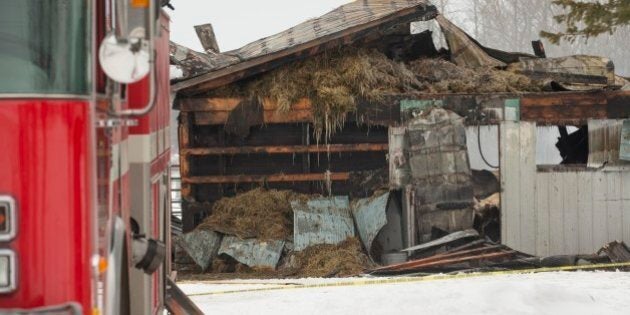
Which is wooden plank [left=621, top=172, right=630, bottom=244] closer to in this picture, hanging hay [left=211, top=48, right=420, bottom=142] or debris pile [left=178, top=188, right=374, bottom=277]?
hanging hay [left=211, top=48, right=420, bottom=142]

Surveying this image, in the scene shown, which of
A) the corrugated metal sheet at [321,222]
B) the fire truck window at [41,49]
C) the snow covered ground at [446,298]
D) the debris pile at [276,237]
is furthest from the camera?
the corrugated metal sheet at [321,222]

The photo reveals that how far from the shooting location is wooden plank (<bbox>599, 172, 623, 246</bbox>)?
655 inches

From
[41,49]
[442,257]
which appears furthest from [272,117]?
[41,49]

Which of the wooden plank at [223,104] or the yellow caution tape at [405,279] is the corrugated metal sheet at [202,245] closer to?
the wooden plank at [223,104]

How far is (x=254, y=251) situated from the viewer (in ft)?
52.5

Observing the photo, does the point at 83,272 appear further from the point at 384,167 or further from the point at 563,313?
the point at 384,167

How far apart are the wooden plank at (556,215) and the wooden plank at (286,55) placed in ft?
11.8

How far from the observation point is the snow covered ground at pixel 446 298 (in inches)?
405

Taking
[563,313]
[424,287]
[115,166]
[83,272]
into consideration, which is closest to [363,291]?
[424,287]

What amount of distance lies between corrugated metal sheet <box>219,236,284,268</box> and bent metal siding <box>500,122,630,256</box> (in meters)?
3.90

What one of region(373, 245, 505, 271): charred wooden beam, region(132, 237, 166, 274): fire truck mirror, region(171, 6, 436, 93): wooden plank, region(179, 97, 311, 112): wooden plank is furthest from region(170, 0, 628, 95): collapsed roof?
region(132, 237, 166, 274): fire truck mirror

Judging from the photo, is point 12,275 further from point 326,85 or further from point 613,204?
point 613,204

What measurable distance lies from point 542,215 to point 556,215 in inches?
9.6

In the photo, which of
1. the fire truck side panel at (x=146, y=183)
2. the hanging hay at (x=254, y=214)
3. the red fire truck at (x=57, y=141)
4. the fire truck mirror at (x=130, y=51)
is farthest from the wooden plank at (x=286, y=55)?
the fire truck mirror at (x=130, y=51)
